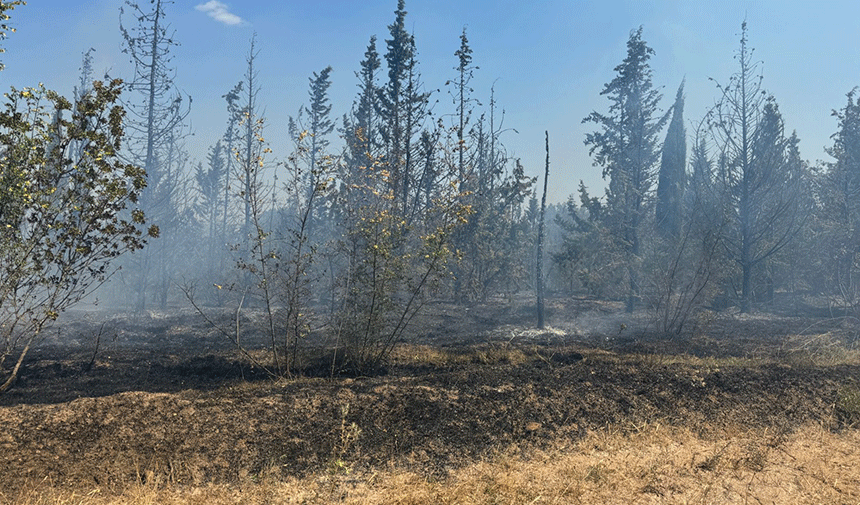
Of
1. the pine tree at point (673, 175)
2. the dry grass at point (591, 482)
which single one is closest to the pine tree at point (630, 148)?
the pine tree at point (673, 175)

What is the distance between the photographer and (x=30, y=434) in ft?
15.2

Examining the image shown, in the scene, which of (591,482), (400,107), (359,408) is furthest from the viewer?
(400,107)

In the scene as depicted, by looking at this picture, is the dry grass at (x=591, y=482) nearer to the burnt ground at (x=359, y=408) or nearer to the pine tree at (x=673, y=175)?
the burnt ground at (x=359, y=408)

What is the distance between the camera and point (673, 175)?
92.8ft

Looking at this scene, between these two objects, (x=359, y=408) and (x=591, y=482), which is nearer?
(x=591, y=482)

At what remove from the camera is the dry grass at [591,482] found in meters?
4.00

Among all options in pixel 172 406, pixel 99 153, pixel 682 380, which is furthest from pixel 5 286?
pixel 682 380

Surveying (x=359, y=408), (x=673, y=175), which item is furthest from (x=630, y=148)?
(x=359, y=408)

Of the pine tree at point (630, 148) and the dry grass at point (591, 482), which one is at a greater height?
the pine tree at point (630, 148)

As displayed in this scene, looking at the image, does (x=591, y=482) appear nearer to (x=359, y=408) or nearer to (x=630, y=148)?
(x=359, y=408)

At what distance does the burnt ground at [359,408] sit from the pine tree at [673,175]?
57.3ft

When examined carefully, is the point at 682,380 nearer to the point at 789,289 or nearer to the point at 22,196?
the point at 22,196

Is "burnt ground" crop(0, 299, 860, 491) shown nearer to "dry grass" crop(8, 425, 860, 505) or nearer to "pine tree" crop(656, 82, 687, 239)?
"dry grass" crop(8, 425, 860, 505)

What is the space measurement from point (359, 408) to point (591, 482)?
2.51 meters
